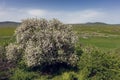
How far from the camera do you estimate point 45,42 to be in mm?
44062

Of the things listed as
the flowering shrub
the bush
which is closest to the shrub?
the flowering shrub

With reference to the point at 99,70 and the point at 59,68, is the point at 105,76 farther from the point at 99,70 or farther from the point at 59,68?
the point at 59,68

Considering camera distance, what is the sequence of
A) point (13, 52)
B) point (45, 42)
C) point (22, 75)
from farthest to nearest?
1. point (13, 52)
2. point (45, 42)
3. point (22, 75)

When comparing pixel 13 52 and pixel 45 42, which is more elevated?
pixel 45 42

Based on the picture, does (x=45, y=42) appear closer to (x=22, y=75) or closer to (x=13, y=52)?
(x=13, y=52)

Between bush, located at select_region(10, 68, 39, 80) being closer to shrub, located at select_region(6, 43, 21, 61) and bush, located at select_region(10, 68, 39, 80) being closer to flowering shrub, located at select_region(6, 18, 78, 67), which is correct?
flowering shrub, located at select_region(6, 18, 78, 67)

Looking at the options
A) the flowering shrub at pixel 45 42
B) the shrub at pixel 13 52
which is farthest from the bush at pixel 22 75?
the shrub at pixel 13 52

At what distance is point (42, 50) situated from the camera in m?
43.9

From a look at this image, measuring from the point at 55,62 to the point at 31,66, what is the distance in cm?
344

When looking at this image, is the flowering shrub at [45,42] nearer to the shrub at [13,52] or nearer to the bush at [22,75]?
the shrub at [13,52]

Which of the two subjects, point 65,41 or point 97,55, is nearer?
point 97,55

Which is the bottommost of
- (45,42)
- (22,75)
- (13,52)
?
(22,75)

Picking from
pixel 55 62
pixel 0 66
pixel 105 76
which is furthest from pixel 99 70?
pixel 0 66

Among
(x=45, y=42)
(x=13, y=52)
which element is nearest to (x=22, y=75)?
(x=13, y=52)
